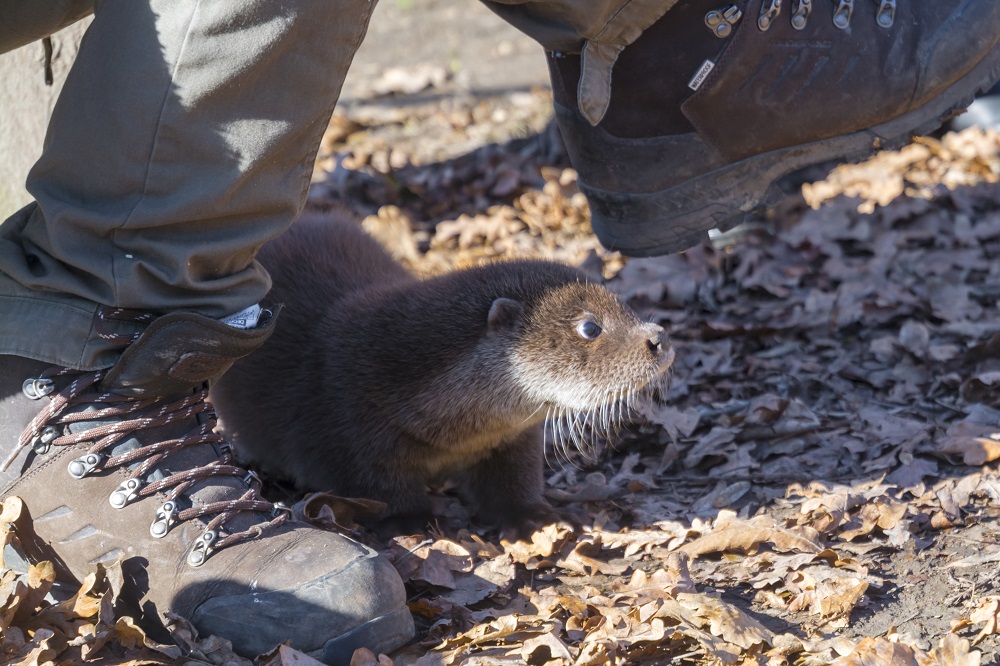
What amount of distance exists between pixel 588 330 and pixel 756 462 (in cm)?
83

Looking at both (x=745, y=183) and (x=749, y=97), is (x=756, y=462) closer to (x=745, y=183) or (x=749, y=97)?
(x=745, y=183)

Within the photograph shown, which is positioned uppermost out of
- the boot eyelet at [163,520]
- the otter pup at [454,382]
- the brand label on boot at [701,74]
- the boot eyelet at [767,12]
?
the boot eyelet at [767,12]

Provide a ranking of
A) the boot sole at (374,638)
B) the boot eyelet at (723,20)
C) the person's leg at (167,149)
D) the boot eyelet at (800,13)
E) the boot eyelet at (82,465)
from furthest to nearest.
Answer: the boot eyelet at (800,13)
the boot eyelet at (723,20)
the boot eyelet at (82,465)
the boot sole at (374,638)
the person's leg at (167,149)

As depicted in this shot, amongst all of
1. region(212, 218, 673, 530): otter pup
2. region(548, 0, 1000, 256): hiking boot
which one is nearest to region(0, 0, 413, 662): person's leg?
region(212, 218, 673, 530): otter pup

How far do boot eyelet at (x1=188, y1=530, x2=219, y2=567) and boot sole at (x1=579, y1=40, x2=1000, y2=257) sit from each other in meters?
2.00

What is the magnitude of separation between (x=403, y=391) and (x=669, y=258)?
8.45ft

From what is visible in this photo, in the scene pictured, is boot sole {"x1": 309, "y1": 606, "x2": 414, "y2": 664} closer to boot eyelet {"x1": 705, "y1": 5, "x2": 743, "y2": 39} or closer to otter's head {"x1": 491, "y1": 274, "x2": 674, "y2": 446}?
otter's head {"x1": 491, "y1": 274, "x2": 674, "y2": 446}

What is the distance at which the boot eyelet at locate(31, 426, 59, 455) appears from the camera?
8.97ft

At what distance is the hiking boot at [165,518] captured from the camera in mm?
2643

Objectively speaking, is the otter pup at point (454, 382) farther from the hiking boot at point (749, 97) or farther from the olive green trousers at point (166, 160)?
the olive green trousers at point (166, 160)

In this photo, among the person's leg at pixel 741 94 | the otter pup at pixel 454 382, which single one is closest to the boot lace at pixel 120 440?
the otter pup at pixel 454 382

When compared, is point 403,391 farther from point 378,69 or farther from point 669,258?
point 378,69

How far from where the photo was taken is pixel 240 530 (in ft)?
9.23

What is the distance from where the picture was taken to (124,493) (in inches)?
108
